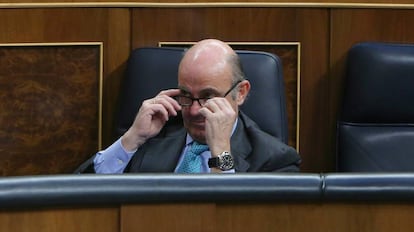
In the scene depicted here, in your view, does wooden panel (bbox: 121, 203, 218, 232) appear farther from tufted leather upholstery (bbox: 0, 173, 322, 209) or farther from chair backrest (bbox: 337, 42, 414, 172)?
chair backrest (bbox: 337, 42, 414, 172)

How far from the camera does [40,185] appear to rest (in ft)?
3.45

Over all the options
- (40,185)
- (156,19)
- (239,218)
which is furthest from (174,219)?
(156,19)

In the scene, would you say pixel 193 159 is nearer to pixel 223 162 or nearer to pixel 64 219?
pixel 223 162

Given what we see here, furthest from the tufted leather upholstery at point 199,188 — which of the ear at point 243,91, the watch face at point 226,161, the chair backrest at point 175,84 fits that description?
the chair backrest at point 175,84

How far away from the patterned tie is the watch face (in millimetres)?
163

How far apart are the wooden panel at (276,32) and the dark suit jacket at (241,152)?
1.61 feet

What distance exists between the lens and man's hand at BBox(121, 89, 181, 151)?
6.25ft

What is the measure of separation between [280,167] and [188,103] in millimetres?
296

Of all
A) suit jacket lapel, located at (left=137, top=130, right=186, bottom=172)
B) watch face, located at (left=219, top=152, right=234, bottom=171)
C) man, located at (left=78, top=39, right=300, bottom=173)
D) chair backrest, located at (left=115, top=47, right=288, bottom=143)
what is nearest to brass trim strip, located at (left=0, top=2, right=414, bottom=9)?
chair backrest, located at (left=115, top=47, right=288, bottom=143)

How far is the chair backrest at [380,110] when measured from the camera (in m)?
2.19

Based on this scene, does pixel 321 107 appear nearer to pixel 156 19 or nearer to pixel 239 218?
pixel 156 19

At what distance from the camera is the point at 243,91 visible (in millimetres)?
1965

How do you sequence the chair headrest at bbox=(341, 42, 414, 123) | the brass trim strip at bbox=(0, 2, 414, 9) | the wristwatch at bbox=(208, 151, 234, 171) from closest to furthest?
the wristwatch at bbox=(208, 151, 234, 171) < the chair headrest at bbox=(341, 42, 414, 123) < the brass trim strip at bbox=(0, 2, 414, 9)

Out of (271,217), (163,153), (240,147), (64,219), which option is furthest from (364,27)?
(64,219)
